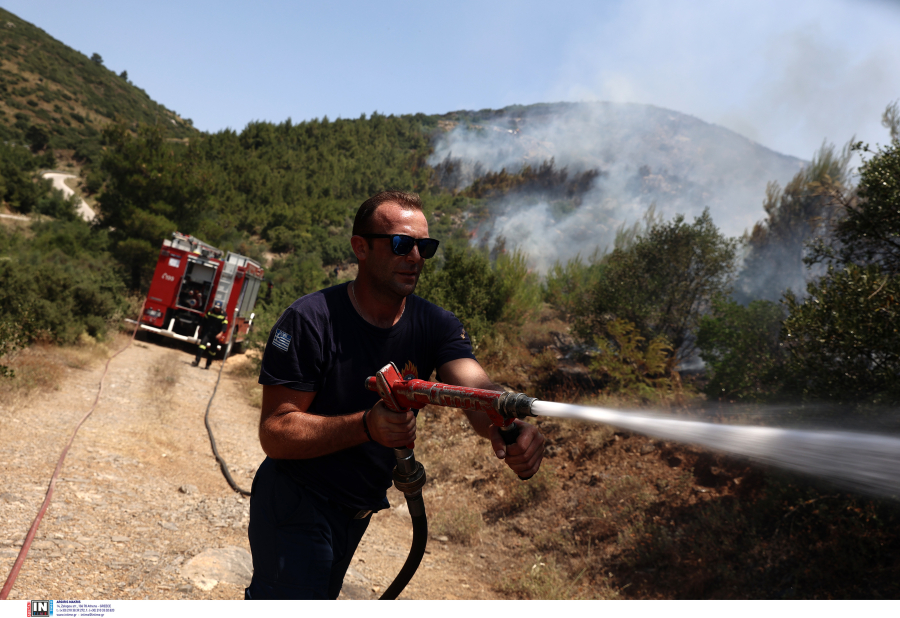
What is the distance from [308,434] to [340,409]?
0.84 ft

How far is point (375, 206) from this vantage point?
2.35 meters

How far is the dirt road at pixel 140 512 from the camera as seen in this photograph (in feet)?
12.9

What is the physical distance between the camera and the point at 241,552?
4.71 m

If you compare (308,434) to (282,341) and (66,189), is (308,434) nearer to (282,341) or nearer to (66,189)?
(282,341)

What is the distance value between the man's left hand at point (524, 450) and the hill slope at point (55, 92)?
245 ft

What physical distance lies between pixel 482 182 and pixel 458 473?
8621 centimetres

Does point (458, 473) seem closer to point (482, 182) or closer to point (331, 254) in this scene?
point (331, 254)

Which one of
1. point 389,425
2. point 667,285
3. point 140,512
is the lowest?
point 140,512

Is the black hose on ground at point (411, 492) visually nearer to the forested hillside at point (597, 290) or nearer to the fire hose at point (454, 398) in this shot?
the fire hose at point (454, 398)

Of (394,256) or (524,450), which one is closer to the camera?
(524,450)

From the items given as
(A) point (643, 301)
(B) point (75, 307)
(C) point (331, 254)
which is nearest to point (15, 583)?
(B) point (75, 307)

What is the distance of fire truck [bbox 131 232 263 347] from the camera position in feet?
54.6

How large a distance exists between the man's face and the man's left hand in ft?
2.38

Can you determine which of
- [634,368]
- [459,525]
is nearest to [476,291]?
[634,368]
